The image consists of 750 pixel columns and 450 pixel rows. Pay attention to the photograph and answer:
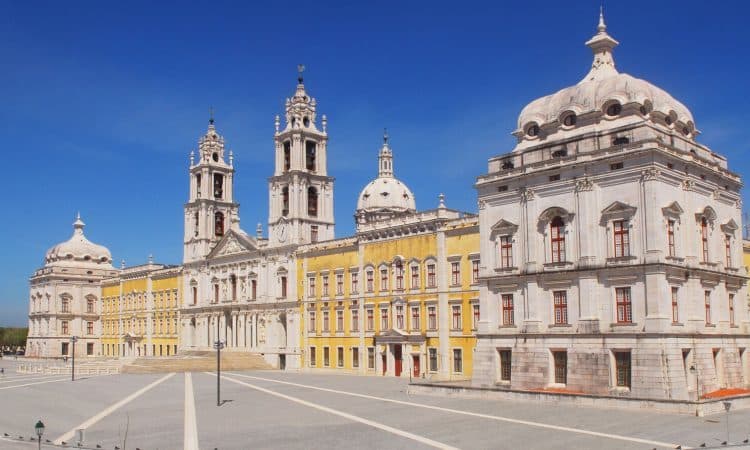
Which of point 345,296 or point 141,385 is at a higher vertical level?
point 345,296

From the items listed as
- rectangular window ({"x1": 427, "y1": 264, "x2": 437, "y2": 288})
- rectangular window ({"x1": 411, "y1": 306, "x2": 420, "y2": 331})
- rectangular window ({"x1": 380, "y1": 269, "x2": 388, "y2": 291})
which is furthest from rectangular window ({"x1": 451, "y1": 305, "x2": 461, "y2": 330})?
rectangular window ({"x1": 380, "y1": 269, "x2": 388, "y2": 291})

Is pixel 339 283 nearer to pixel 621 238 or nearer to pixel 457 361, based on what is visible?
pixel 457 361

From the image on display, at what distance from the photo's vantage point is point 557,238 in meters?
40.2

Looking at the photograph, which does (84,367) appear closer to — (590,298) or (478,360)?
(478,360)

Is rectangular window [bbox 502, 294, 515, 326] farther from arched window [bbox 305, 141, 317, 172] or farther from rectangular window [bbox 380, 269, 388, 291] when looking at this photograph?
arched window [bbox 305, 141, 317, 172]

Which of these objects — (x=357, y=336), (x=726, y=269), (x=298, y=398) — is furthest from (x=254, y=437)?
(x=357, y=336)

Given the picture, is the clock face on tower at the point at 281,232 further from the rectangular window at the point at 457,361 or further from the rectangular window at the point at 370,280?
the rectangular window at the point at 457,361

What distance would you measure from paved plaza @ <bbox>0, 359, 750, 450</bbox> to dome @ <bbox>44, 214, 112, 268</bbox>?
2851 inches

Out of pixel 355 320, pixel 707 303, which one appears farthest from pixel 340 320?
pixel 707 303

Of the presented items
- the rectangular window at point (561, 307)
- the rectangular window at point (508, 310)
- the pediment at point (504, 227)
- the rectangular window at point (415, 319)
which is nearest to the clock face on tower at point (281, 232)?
the rectangular window at point (415, 319)

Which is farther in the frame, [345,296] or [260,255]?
[260,255]

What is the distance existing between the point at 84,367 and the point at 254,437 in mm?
46871

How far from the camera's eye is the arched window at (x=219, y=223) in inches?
3583

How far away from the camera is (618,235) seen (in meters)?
37.8
